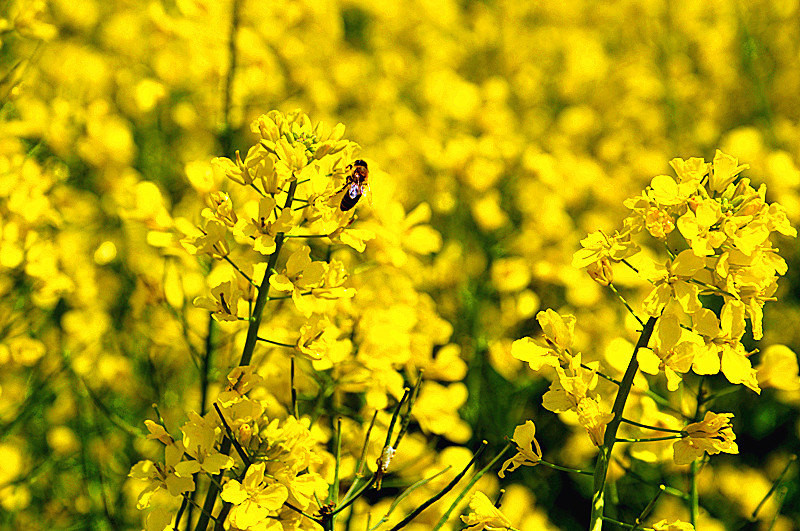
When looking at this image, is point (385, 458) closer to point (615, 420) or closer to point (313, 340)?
point (313, 340)

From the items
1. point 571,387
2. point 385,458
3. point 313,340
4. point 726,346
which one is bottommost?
point 385,458

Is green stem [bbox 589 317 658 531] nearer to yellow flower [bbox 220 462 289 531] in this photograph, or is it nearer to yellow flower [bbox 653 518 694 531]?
yellow flower [bbox 653 518 694 531]

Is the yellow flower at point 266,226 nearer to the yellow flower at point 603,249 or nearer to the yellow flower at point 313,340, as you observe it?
the yellow flower at point 313,340

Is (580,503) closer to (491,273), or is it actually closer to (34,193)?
(491,273)

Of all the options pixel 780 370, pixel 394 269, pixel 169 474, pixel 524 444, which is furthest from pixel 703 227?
pixel 394 269

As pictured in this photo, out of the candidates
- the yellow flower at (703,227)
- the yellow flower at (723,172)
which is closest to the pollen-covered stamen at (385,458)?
the yellow flower at (703,227)

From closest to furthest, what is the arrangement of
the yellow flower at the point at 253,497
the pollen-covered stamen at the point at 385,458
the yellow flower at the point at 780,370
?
the yellow flower at the point at 253,497, the pollen-covered stamen at the point at 385,458, the yellow flower at the point at 780,370
